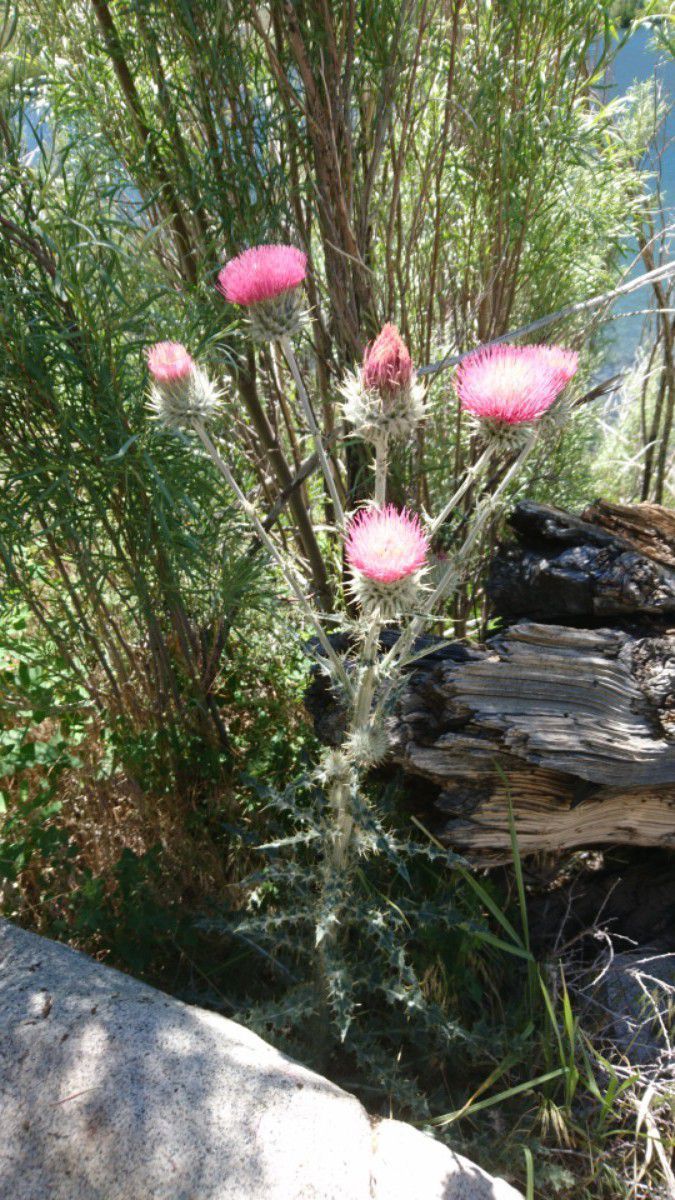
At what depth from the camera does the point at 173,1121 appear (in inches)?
63.7

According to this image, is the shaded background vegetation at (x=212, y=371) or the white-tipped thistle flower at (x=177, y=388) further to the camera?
the shaded background vegetation at (x=212, y=371)

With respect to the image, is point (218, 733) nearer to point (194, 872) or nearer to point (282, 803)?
point (194, 872)

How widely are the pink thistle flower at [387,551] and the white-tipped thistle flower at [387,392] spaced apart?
236 millimetres

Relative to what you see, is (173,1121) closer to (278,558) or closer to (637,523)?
(278,558)

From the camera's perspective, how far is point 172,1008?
6.04 feet

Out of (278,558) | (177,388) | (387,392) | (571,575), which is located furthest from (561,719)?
(177,388)

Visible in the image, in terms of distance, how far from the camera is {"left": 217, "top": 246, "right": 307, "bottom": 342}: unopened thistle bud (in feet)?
5.54

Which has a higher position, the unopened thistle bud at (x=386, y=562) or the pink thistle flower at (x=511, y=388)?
the pink thistle flower at (x=511, y=388)

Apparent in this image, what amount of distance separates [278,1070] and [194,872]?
881 mm

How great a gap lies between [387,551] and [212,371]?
1551mm

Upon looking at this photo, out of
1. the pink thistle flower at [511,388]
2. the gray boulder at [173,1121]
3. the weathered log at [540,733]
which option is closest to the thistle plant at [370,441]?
the pink thistle flower at [511,388]

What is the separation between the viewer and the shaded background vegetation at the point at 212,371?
209 cm

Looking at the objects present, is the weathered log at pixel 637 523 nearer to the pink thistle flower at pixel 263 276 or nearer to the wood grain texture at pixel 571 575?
the wood grain texture at pixel 571 575

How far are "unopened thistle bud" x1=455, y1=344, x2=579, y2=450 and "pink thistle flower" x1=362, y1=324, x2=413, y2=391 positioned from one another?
0.11 m
